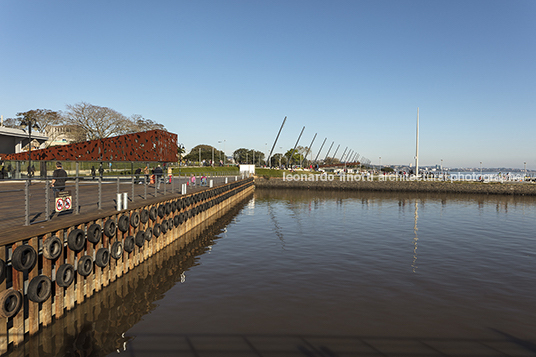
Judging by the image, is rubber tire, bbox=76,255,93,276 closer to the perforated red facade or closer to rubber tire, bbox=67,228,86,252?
rubber tire, bbox=67,228,86,252

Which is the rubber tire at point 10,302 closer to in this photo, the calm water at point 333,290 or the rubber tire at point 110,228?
the calm water at point 333,290

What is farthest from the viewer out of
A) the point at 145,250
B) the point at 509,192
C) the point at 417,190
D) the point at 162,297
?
the point at 417,190

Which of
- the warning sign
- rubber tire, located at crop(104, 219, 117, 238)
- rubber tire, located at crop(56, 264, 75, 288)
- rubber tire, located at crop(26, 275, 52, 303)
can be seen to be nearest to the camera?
rubber tire, located at crop(26, 275, 52, 303)

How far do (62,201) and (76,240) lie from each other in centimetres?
246

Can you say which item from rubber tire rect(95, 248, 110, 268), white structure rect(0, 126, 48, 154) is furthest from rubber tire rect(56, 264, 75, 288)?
white structure rect(0, 126, 48, 154)

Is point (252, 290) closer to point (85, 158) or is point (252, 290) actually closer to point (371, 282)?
point (371, 282)

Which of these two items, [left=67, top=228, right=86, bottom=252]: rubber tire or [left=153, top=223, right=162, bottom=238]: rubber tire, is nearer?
[left=67, top=228, right=86, bottom=252]: rubber tire

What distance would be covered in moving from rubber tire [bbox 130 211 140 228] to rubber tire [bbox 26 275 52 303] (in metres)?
6.09

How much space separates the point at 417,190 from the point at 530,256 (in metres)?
56.2

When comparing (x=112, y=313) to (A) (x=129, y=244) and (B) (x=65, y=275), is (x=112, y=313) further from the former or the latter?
(A) (x=129, y=244)

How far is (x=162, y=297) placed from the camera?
1248 cm

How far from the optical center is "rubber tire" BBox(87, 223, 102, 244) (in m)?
11.6

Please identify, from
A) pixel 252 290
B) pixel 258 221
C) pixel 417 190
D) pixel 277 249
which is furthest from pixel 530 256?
pixel 417 190

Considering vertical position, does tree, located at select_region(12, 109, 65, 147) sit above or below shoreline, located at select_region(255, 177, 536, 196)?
above
